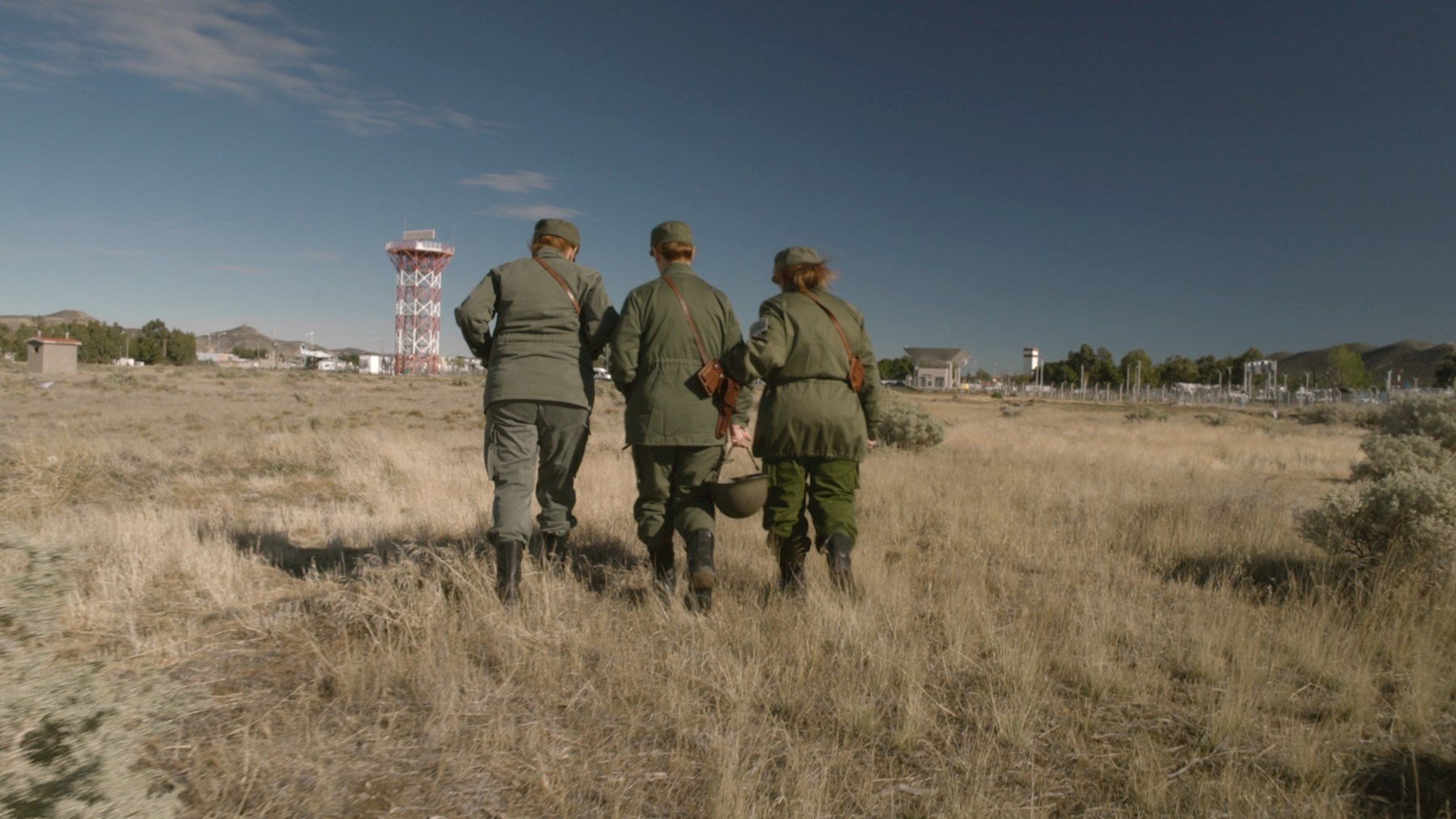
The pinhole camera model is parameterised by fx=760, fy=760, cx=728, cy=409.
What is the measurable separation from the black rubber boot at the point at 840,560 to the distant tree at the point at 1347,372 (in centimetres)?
8378

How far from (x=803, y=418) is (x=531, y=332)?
1.54m

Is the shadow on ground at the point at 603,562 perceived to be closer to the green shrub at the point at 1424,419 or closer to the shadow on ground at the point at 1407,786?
the shadow on ground at the point at 1407,786

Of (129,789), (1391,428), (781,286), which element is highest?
(781,286)

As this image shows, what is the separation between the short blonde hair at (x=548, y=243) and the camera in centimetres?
441

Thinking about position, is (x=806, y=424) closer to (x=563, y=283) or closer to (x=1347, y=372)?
(x=563, y=283)

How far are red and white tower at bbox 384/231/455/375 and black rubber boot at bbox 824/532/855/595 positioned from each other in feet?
334

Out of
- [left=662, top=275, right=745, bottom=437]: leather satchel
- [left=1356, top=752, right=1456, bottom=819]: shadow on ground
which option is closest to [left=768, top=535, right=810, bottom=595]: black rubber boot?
[left=662, top=275, right=745, bottom=437]: leather satchel

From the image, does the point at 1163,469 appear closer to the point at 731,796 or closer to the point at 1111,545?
the point at 1111,545

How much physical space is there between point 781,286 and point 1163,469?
28.6 ft

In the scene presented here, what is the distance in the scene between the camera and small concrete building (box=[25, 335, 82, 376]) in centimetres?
3941

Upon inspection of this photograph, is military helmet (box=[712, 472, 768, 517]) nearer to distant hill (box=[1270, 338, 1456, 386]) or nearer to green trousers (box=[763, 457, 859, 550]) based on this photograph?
green trousers (box=[763, 457, 859, 550])

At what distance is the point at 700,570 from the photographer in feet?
12.5

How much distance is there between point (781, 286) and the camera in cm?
443

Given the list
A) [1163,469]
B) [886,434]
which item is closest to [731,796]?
[1163,469]
